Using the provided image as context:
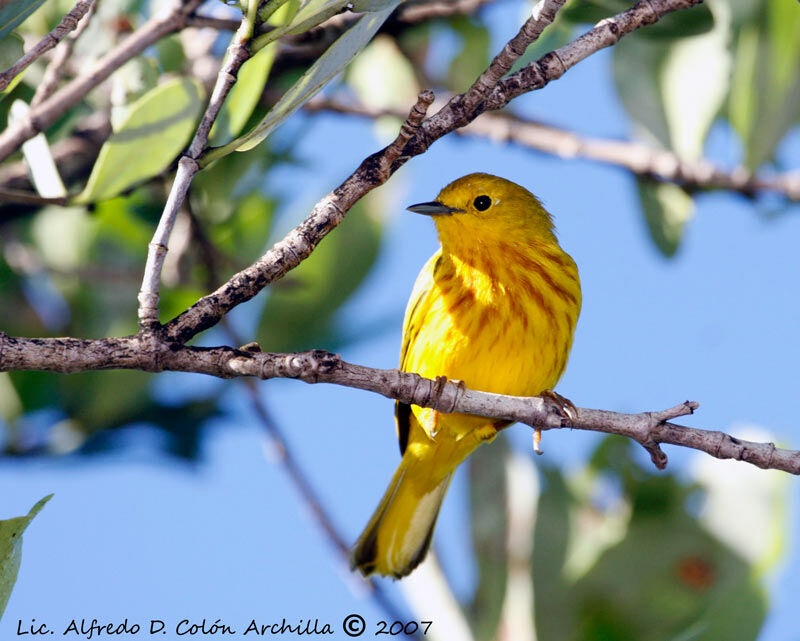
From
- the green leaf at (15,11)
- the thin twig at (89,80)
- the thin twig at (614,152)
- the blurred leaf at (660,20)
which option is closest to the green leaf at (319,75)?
the green leaf at (15,11)

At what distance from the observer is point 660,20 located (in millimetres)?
3510

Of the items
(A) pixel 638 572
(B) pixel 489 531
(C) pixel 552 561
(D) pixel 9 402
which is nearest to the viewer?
(A) pixel 638 572

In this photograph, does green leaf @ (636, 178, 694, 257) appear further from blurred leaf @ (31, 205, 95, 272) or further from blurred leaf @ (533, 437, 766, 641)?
blurred leaf @ (31, 205, 95, 272)

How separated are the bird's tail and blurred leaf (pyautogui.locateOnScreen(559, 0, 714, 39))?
2.13 metres

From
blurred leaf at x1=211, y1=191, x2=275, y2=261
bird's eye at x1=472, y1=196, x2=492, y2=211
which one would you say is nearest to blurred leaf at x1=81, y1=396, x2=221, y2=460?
blurred leaf at x1=211, y1=191, x2=275, y2=261

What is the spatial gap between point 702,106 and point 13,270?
299cm

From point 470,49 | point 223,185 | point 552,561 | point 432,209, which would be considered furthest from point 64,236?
point 552,561

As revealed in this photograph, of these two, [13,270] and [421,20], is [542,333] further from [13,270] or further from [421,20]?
[13,270]

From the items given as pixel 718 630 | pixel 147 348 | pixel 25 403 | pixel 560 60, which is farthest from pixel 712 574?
pixel 25 403

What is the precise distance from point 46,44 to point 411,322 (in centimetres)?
238

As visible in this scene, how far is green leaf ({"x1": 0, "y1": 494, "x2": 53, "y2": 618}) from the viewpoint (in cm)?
208

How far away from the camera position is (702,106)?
4.26 m

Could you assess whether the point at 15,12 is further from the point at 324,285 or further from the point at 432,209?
the point at 432,209

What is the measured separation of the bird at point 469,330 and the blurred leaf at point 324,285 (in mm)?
276
